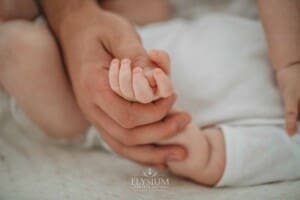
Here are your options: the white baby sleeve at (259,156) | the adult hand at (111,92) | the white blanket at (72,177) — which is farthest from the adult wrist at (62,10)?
the white baby sleeve at (259,156)

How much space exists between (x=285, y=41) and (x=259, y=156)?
0.14 meters

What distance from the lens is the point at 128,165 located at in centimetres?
49

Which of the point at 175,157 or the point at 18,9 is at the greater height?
the point at 18,9

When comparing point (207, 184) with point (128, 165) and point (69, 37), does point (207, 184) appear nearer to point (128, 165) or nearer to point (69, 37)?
point (128, 165)

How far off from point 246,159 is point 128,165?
13cm

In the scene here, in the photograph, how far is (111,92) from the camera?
40cm

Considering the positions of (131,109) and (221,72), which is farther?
(221,72)

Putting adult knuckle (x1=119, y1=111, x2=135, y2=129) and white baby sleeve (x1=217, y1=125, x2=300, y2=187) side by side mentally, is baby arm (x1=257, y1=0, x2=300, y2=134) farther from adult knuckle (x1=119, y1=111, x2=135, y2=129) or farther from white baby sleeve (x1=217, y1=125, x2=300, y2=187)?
adult knuckle (x1=119, y1=111, x2=135, y2=129)

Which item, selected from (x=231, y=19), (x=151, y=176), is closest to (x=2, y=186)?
(x=151, y=176)

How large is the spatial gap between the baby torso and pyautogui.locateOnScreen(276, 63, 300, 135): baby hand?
0.09ft

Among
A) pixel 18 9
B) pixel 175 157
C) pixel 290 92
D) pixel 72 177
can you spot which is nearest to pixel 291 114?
pixel 290 92

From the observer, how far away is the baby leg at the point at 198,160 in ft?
1.48

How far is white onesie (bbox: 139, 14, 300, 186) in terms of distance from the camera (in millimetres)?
463

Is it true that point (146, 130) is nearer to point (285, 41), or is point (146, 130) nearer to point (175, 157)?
point (175, 157)
